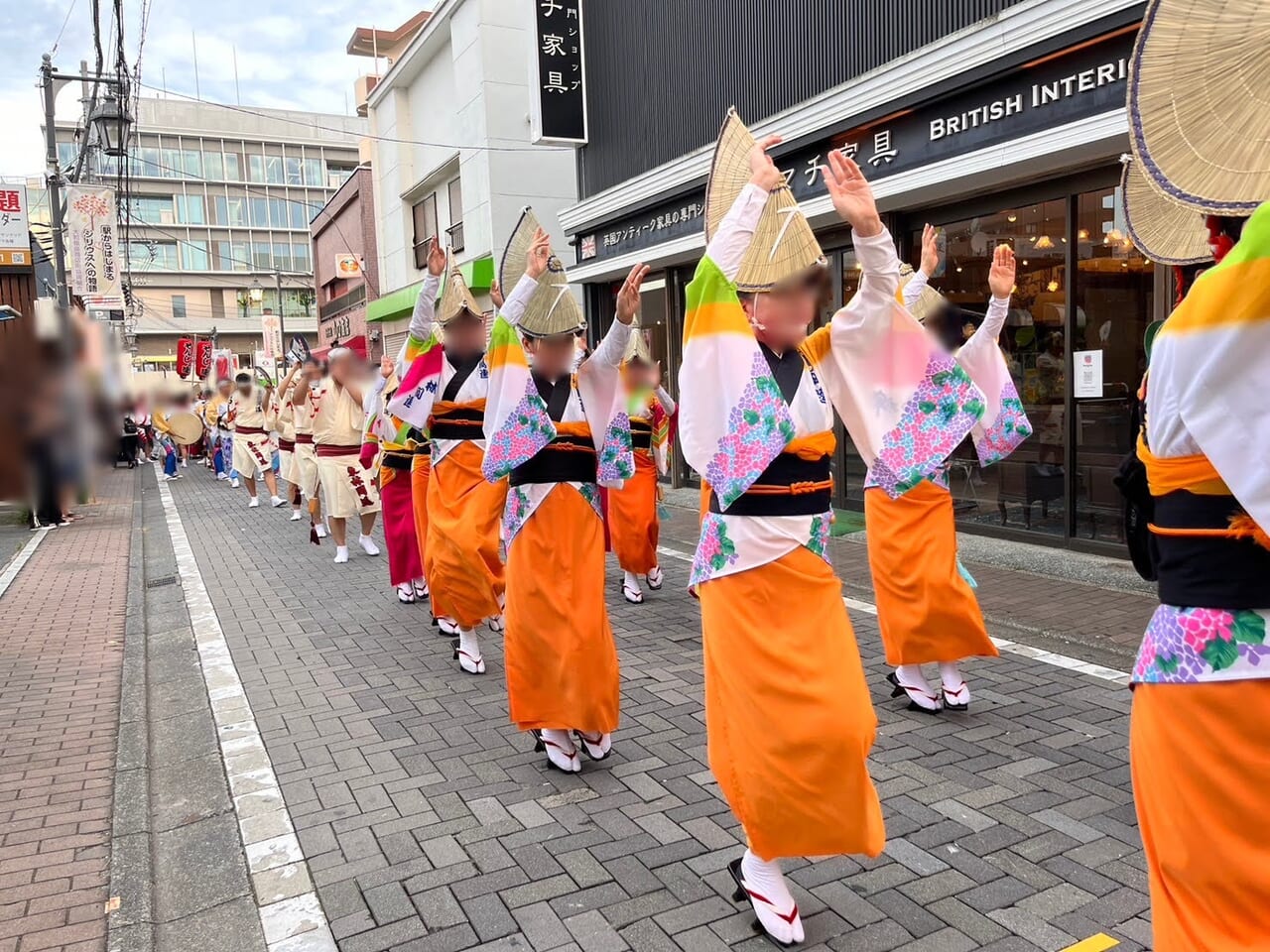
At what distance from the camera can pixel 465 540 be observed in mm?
5602

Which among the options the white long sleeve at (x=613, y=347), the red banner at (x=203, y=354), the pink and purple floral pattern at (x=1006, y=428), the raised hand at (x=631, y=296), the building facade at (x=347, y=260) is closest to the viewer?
the red banner at (x=203, y=354)

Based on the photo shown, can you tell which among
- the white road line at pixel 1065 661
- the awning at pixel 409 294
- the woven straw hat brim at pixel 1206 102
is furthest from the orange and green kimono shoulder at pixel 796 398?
the awning at pixel 409 294

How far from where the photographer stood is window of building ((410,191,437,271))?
2169 cm

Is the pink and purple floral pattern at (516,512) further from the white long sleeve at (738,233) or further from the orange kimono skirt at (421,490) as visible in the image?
the orange kimono skirt at (421,490)

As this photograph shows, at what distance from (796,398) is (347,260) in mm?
25240

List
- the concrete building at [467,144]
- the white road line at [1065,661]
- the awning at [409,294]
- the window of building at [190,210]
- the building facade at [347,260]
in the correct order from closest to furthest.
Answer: the window of building at [190,210] → the white road line at [1065,661] → the concrete building at [467,144] → the awning at [409,294] → the building facade at [347,260]

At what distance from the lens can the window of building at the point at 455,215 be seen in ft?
64.4

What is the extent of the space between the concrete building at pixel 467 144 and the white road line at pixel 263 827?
10.6m

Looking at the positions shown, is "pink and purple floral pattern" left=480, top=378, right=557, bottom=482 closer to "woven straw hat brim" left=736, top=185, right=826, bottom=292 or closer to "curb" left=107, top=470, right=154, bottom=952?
"woven straw hat brim" left=736, top=185, right=826, bottom=292

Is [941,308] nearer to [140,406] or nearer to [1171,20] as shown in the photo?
[1171,20]

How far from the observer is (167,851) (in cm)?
354

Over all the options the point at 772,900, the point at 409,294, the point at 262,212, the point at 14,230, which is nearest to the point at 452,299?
the point at 262,212

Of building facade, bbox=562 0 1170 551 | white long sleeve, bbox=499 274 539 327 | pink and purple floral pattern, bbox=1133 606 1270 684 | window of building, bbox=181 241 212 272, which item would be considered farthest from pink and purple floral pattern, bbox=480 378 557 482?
building facade, bbox=562 0 1170 551

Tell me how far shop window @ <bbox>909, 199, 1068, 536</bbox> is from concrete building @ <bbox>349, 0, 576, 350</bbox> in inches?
335
